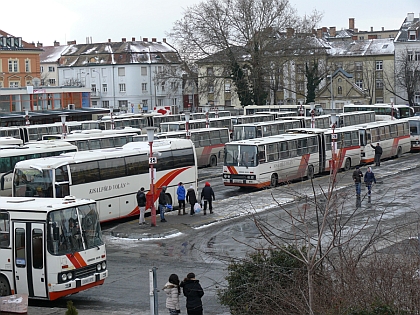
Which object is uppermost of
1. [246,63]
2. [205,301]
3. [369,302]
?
[246,63]

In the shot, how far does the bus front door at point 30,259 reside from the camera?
17050mm

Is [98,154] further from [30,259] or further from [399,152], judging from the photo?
[399,152]

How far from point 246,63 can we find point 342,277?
67760mm

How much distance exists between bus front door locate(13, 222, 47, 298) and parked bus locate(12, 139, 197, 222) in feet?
27.6

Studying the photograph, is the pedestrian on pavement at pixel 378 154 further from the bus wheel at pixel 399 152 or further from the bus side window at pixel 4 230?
the bus side window at pixel 4 230

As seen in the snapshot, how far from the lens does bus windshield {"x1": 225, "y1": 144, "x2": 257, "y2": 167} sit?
35656mm

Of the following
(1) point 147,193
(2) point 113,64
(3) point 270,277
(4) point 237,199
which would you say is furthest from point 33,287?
(2) point 113,64

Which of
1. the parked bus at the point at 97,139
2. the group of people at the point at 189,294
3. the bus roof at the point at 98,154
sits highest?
the parked bus at the point at 97,139

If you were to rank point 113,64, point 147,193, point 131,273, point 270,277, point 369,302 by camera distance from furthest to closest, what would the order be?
1. point 113,64
2. point 147,193
3. point 131,273
4. point 270,277
5. point 369,302

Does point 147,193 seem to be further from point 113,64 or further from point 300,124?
point 113,64

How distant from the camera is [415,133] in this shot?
175 ft

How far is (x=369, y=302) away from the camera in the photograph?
11.1 metres

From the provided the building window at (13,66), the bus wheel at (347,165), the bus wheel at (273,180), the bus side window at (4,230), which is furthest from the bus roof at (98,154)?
the building window at (13,66)

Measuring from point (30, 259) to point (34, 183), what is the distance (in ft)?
29.5
